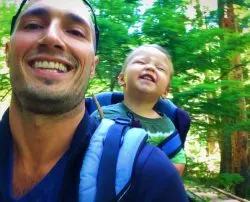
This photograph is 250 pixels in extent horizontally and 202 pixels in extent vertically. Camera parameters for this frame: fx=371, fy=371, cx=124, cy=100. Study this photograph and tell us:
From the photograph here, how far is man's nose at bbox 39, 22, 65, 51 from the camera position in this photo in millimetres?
1497

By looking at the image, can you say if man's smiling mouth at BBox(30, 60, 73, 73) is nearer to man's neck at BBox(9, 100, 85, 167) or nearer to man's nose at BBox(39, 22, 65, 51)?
man's nose at BBox(39, 22, 65, 51)

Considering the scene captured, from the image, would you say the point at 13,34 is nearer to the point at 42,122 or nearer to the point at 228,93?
the point at 42,122

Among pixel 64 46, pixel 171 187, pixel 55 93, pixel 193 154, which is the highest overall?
pixel 64 46

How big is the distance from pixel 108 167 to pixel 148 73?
160cm

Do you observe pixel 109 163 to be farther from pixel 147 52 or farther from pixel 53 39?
pixel 147 52

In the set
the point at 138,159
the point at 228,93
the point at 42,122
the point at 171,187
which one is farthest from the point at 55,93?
the point at 228,93

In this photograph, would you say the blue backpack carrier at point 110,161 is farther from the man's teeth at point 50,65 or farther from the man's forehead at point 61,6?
the man's forehead at point 61,6

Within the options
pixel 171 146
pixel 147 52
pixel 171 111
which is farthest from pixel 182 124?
pixel 147 52

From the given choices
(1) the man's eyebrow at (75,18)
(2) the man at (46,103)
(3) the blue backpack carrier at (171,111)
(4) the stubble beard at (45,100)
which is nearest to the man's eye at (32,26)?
(2) the man at (46,103)

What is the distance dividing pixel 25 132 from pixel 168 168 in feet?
2.11

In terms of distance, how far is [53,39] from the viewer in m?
1.50

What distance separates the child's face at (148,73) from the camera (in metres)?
2.79

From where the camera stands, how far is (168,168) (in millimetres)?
1330

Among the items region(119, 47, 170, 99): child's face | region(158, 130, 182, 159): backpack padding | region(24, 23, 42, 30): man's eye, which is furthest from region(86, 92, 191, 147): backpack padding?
region(24, 23, 42, 30): man's eye
